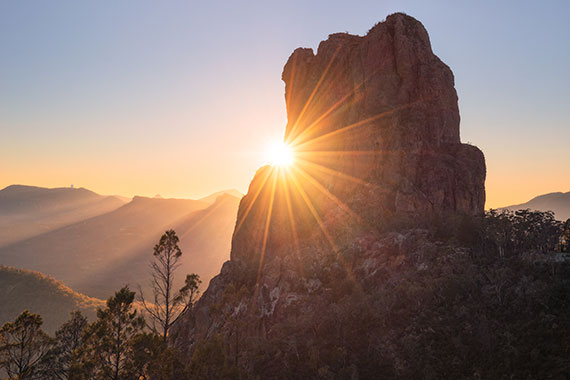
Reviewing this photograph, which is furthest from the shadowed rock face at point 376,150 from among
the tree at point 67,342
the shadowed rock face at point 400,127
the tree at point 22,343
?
the tree at point 22,343

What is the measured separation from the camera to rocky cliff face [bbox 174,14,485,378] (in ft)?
186

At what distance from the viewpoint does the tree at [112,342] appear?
23.0m

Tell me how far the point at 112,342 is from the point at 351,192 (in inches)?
2265

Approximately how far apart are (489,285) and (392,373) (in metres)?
20.1

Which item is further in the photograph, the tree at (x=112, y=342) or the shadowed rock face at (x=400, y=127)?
the shadowed rock face at (x=400, y=127)

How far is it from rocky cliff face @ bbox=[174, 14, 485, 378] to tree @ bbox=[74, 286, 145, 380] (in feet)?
82.5

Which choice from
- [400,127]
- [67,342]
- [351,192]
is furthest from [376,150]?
[67,342]

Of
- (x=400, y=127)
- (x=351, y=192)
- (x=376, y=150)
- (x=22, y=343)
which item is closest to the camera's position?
(x=22, y=343)

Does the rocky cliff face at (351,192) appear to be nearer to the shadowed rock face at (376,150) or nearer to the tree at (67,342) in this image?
the shadowed rock face at (376,150)

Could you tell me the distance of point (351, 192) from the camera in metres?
72.8

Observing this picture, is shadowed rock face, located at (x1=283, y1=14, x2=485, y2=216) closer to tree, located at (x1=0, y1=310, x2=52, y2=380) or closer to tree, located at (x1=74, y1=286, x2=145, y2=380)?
tree, located at (x1=74, y1=286, x2=145, y2=380)

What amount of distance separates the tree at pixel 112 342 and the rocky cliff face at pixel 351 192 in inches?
990

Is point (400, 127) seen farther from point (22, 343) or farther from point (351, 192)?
point (22, 343)

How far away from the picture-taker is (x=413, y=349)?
119 feet
